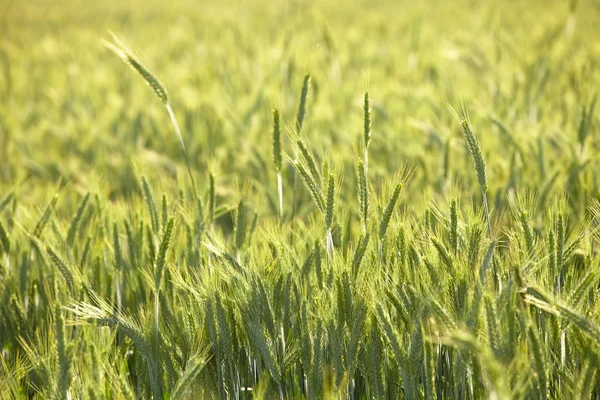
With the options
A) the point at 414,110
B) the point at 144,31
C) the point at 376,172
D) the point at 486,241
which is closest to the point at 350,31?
the point at 144,31

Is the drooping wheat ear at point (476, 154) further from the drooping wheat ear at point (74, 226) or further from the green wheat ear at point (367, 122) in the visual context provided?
the drooping wheat ear at point (74, 226)

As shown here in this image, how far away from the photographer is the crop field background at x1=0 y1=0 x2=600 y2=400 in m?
1.21

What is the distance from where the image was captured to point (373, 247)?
4.96 ft

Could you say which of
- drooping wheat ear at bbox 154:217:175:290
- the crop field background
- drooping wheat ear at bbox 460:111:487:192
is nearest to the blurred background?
the crop field background

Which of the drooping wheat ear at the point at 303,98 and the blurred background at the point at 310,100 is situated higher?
the blurred background at the point at 310,100

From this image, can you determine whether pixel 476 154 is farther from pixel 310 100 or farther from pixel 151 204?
pixel 310 100

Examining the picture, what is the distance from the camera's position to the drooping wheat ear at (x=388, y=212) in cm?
136

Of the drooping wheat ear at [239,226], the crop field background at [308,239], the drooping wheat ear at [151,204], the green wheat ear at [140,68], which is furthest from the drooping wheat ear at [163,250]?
the green wheat ear at [140,68]

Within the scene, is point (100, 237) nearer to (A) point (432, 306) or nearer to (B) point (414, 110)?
(A) point (432, 306)

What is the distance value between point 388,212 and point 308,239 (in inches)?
13.3

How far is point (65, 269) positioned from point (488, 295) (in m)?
1.09

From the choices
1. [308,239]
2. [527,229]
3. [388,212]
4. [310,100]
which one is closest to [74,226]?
[308,239]

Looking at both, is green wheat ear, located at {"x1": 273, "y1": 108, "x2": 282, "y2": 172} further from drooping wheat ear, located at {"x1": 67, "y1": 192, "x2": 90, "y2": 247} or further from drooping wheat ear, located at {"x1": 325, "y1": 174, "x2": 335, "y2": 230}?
drooping wheat ear, located at {"x1": 67, "y1": 192, "x2": 90, "y2": 247}

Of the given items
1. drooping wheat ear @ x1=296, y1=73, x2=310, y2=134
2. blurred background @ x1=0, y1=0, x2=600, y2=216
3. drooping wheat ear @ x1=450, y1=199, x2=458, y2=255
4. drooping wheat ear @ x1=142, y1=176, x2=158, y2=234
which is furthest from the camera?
blurred background @ x1=0, y1=0, x2=600, y2=216
